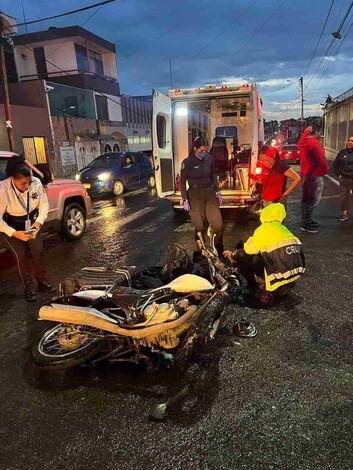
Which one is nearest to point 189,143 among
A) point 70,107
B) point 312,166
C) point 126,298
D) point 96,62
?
point 312,166

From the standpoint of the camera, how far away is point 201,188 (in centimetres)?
563

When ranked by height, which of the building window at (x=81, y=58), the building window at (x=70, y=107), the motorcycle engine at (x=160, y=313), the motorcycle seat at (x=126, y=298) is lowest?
the motorcycle engine at (x=160, y=313)

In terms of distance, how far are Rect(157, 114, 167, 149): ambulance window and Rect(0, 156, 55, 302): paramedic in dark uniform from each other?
14.0 ft

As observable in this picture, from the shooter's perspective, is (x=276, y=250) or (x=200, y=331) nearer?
(x=200, y=331)

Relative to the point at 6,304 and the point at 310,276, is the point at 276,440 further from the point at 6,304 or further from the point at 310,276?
the point at 6,304

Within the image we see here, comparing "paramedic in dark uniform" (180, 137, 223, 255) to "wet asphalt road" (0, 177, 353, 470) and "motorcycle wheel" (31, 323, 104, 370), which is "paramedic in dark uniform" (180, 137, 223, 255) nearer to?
"wet asphalt road" (0, 177, 353, 470)

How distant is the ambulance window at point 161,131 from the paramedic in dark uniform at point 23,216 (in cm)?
425

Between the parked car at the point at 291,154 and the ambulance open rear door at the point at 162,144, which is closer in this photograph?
the ambulance open rear door at the point at 162,144

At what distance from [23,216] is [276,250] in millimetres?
3096

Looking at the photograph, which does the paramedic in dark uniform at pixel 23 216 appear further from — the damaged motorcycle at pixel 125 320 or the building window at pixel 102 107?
the building window at pixel 102 107

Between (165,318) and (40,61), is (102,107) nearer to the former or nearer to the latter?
(40,61)

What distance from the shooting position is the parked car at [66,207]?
21.8 feet

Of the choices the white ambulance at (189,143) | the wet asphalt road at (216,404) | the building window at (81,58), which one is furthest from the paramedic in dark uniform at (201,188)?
the building window at (81,58)

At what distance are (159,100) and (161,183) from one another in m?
1.83
